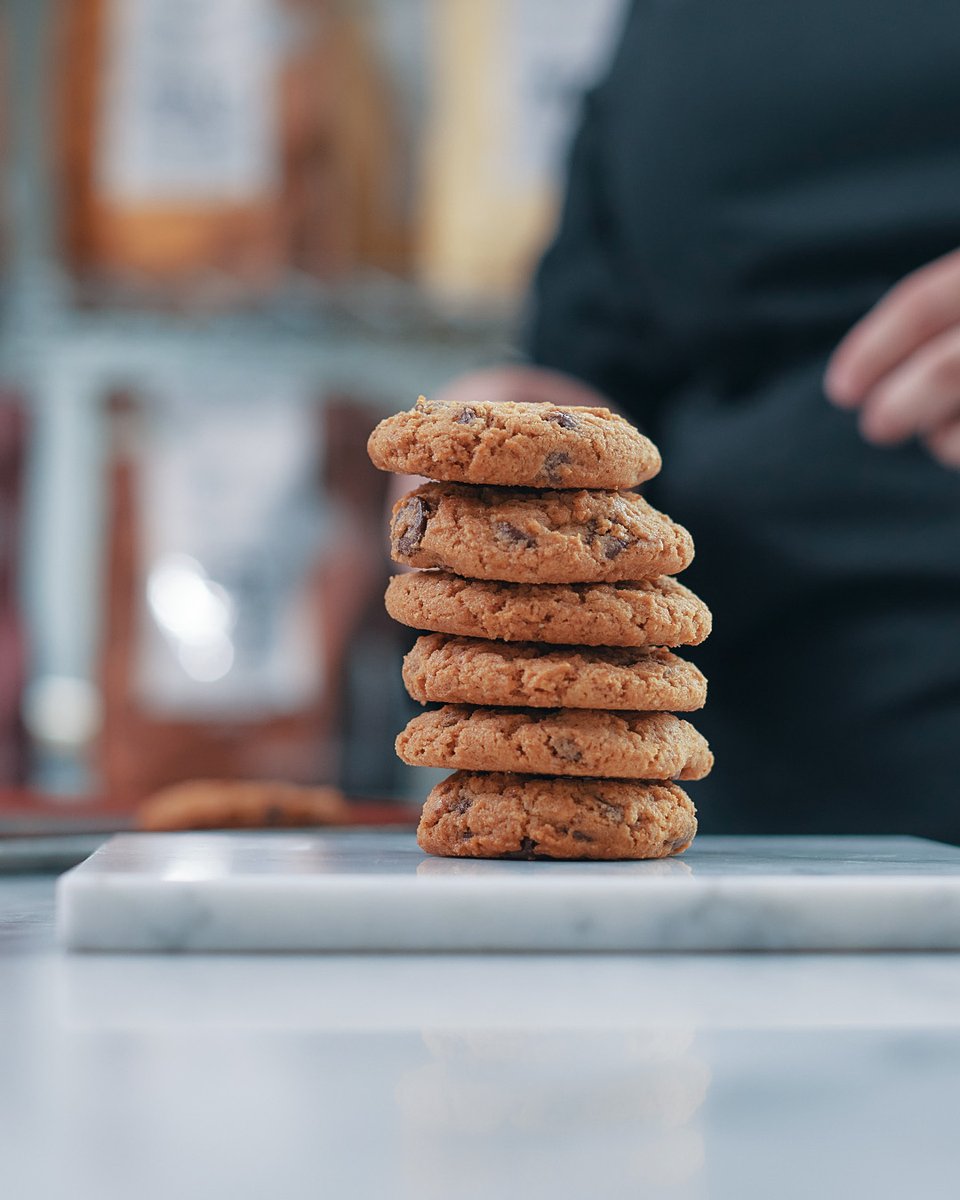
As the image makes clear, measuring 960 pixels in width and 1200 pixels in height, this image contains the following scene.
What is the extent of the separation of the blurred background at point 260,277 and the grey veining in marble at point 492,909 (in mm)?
992

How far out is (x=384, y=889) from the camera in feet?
1.47

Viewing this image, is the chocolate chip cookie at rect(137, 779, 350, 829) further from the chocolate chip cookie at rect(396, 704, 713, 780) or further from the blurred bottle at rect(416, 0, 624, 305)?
the blurred bottle at rect(416, 0, 624, 305)

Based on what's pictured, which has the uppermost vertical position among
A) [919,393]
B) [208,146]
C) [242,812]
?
[208,146]

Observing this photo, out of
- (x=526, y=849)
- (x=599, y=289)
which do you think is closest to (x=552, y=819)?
(x=526, y=849)

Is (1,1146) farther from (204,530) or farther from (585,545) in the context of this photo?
(204,530)

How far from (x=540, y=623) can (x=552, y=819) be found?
7 centimetres

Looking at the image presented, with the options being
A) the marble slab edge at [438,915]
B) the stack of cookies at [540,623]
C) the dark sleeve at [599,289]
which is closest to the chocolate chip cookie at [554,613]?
the stack of cookies at [540,623]

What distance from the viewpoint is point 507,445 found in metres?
0.51

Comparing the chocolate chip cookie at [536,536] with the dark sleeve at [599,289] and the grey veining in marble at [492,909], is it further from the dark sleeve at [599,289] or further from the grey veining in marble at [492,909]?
the dark sleeve at [599,289]

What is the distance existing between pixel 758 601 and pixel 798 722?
8 centimetres

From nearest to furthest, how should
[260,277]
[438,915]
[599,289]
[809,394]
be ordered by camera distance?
[438,915], [809,394], [599,289], [260,277]

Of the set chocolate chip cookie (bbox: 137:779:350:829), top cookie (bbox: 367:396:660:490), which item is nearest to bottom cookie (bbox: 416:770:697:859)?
top cookie (bbox: 367:396:660:490)

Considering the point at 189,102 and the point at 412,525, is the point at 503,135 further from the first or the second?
the point at 412,525

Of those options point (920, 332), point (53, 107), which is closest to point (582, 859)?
point (920, 332)
